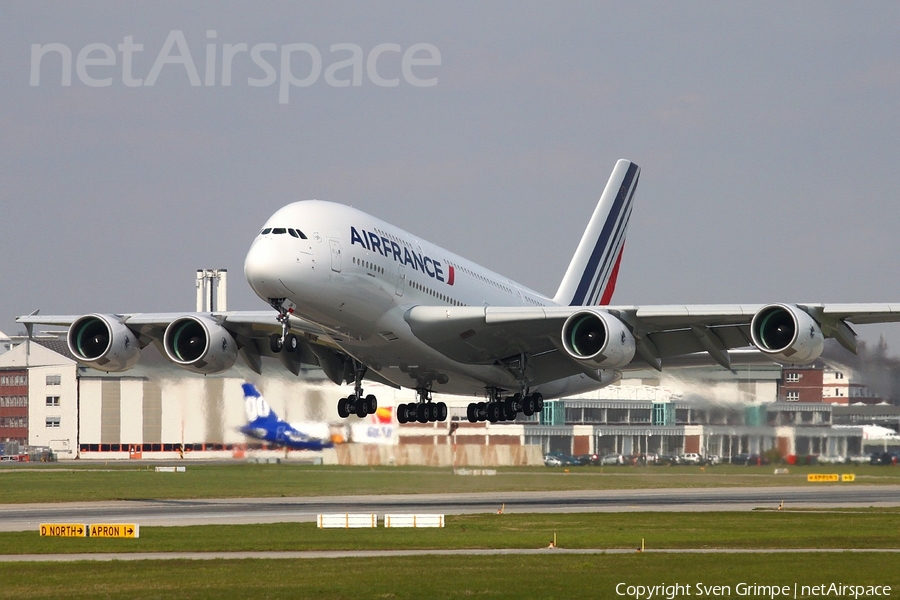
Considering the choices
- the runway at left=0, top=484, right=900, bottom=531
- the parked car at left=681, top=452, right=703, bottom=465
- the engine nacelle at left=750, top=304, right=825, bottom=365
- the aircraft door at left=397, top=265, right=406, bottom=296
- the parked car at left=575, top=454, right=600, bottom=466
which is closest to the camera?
the engine nacelle at left=750, top=304, right=825, bottom=365

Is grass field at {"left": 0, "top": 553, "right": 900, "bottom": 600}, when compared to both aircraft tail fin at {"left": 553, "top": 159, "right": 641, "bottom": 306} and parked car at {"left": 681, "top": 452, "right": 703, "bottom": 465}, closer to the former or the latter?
aircraft tail fin at {"left": 553, "top": 159, "right": 641, "bottom": 306}

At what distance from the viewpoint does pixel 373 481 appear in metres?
51.3

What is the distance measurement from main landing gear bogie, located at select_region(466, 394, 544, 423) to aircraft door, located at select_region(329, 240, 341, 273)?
11.9 m

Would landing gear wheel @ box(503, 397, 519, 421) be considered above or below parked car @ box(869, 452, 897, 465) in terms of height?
above

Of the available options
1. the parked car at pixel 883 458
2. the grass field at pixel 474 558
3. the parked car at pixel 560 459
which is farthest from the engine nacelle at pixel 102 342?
the parked car at pixel 883 458

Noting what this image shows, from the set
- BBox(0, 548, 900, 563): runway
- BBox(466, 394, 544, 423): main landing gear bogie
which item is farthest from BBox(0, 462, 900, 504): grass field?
BBox(0, 548, 900, 563): runway

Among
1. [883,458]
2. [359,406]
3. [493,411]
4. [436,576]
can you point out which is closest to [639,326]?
[493,411]

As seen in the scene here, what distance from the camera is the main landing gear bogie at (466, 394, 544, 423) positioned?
4234cm

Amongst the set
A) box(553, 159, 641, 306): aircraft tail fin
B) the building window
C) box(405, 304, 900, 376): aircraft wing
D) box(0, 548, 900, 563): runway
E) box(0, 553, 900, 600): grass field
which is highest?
box(553, 159, 641, 306): aircraft tail fin

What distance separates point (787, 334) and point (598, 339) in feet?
17.9

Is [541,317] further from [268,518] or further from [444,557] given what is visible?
[268,518]

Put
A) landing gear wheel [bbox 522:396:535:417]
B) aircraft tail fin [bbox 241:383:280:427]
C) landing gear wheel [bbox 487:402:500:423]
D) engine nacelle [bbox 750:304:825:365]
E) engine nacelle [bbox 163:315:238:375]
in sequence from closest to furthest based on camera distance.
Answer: engine nacelle [bbox 750:304:825:365] < engine nacelle [bbox 163:315:238:375] < landing gear wheel [bbox 522:396:535:417] < landing gear wheel [bbox 487:402:500:423] < aircraft tail fin [bbox 241:383:280:427]

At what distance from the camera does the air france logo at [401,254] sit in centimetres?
3369

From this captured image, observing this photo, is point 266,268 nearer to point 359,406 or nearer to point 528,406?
point 359,406
